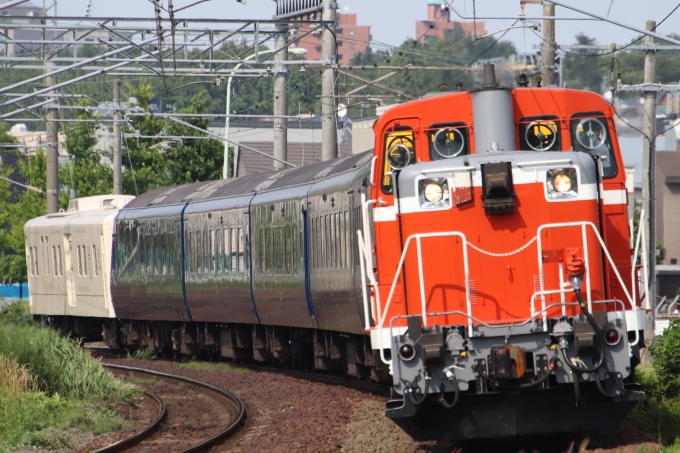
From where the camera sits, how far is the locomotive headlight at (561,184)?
9883mm

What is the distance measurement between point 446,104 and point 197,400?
8100 millimetres

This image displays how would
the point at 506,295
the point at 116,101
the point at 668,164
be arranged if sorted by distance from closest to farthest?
1. the point at 506,295
2. the point at 116,101
3. the point at 668,164

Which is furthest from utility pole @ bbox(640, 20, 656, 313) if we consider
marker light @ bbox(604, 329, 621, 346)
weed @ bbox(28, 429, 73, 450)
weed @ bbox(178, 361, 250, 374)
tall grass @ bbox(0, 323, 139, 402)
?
weed @ bbox(28, 429, 73, 450)

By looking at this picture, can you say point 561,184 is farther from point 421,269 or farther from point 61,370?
point 61,370

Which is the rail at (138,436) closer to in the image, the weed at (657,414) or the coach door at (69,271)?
the weed at (657,414)

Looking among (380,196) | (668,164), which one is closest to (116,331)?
(380,196)

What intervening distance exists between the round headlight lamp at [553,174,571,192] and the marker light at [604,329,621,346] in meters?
1.40

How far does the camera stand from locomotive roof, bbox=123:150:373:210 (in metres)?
16.4

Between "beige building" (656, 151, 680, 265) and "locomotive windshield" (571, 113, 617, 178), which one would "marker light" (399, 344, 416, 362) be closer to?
"locomotive windshield" (571, 113, 617, 178)

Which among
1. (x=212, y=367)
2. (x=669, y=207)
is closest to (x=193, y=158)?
(x=669, y=207)

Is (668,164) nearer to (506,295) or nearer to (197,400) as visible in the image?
(197,400)

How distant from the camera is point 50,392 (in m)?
15.5

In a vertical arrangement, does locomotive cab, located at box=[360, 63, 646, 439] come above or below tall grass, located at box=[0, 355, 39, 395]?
above

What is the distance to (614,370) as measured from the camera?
30.8 ft
